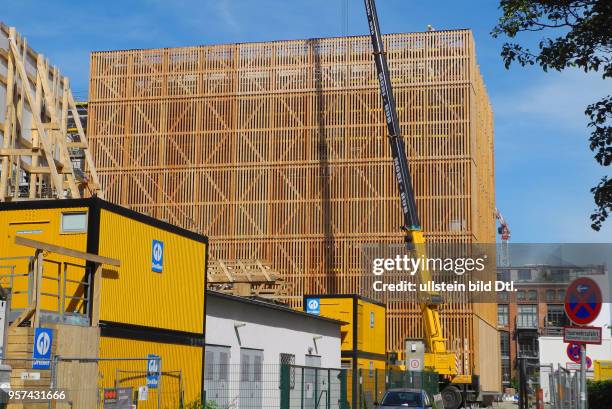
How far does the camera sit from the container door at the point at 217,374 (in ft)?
88.1

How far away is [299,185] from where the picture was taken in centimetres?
6962

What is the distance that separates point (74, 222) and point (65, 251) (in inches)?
77.6

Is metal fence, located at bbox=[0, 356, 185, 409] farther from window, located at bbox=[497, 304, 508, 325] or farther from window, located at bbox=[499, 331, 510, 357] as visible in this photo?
window, located at bbox=[497, 304, 508, 325]

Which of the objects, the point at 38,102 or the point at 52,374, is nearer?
the point at 52,374

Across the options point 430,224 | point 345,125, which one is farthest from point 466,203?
point 345,125

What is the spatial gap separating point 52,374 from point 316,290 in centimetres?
5097

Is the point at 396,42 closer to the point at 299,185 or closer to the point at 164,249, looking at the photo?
the point at 299,185

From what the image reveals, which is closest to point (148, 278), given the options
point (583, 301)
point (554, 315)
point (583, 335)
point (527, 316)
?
point (583, 335)

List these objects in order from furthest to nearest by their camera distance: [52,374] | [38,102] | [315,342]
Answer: [315,342]
[38,102]
[52,374]

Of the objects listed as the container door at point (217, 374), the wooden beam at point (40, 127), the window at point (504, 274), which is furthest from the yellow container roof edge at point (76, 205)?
the window at point (504, 274)

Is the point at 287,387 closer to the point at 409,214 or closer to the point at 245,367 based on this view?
the point at 245,367

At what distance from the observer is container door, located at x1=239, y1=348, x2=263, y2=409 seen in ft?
91.5

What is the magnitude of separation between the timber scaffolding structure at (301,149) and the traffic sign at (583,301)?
167 ft

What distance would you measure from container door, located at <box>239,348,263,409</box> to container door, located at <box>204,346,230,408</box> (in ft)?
1.77
